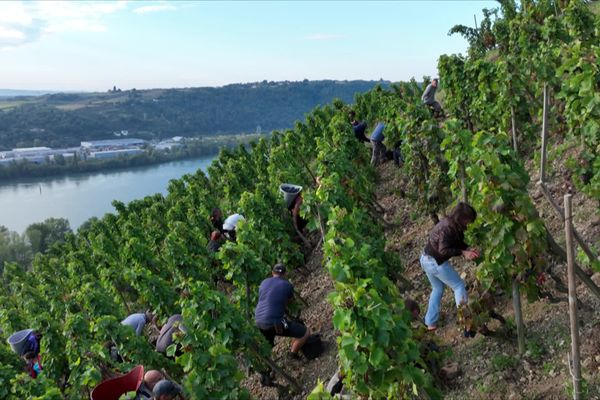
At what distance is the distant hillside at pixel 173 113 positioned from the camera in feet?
501

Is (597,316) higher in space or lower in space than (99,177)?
higher

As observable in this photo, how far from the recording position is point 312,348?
756 centimetres

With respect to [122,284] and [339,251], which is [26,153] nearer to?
[122,284]

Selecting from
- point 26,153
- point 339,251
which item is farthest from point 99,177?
point 339,251

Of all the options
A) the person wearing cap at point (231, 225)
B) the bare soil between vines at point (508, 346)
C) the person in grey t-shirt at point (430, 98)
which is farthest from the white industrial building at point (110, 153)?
the bare soil between vines at point (508, 346)

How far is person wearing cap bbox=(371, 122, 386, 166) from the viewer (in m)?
14.2

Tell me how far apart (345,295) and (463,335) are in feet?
8.92

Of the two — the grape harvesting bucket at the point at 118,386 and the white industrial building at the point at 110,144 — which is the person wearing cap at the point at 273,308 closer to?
the grape harvesting bucket at the point at 118,386

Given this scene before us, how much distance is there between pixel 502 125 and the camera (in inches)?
369

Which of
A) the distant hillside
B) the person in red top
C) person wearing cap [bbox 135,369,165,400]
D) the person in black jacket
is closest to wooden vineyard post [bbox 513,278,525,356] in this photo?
the person in black jacket

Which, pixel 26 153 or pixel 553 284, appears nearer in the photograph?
pixel 553 284

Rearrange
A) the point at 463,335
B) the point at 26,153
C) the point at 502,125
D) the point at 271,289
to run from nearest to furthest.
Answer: the point at 463,335 → the point at 271,289 → the point at 502,125 → the point at 26,153

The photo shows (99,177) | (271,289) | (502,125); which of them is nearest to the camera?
(271,289)

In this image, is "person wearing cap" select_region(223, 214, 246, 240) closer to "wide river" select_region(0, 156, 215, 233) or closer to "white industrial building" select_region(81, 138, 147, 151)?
"wide river" select_region(0, 156, 215, 233)
